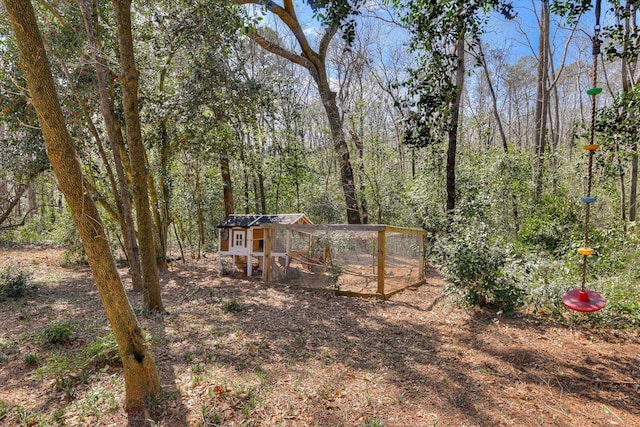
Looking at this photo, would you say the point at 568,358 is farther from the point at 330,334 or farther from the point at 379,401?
the point at 330,334

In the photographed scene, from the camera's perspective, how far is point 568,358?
4.07m

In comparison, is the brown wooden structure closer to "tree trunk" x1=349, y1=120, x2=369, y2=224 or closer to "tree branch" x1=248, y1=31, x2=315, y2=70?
"tree trunk" x1=349, y1=120, x2=369, y2=224

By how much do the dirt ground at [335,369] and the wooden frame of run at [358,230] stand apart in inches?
36.5

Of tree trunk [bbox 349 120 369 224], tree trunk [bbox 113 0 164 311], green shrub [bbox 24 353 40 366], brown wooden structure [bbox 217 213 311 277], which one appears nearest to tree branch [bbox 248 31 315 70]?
tree trunk [bbox 349 120 369 224]

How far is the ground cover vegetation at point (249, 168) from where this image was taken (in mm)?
3520

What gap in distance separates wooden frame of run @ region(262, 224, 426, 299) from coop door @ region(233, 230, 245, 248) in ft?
2.87

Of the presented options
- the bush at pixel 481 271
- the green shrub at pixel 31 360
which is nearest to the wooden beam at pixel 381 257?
the bush at pixel 481 271

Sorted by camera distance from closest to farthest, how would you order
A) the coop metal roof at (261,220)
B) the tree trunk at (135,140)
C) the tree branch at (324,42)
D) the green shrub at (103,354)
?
the green shrub at (103,354)
the tree trunk at (135,140)
the coop metal roof at (261,220)
the tree branch at (324,42)

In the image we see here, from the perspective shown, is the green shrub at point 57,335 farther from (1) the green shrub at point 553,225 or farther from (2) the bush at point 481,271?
→ (1) the green shrub at point 553,225

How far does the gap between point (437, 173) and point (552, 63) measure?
8473 millimetres

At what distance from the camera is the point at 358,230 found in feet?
24.1

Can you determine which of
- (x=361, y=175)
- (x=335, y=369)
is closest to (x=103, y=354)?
(x=335, y=369)

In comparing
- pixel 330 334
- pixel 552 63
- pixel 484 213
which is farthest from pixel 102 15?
pixel 552 63

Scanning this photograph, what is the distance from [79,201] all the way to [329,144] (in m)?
14.1
